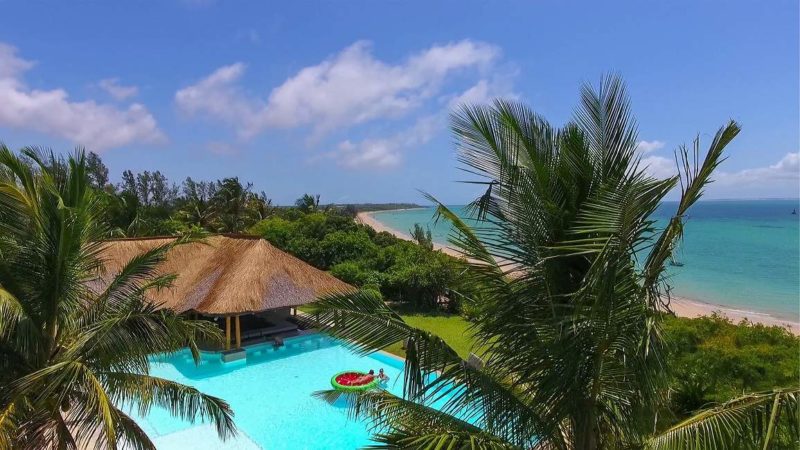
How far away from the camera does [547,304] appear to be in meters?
3.71

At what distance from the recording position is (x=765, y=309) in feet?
86.7

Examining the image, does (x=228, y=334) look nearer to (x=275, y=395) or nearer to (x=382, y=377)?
(x=275, y=395)

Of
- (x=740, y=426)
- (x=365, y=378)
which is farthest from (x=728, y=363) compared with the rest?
(x=365, y=378)

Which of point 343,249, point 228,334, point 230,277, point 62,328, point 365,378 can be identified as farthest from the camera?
point 343,249

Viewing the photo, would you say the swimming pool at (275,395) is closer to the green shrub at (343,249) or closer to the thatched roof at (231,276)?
the thatched roof at (231,276)

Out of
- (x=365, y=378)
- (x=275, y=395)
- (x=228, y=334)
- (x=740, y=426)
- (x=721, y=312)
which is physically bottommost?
(x=721, y=312)

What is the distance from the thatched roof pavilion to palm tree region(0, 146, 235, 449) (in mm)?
8509

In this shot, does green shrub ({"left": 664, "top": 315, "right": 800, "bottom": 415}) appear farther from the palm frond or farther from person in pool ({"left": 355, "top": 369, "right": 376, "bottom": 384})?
person in pool ({"left": 355, "top": 369, "right": 376, "bottom": 384})

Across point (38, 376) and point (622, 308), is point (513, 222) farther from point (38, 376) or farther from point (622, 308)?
point (38, 376)

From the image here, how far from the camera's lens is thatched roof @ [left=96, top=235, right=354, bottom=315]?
1473 centimetres

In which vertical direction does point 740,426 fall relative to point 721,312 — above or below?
above

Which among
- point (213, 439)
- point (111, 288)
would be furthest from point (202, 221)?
point (111, 288)

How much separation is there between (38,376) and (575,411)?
4781 millimetres

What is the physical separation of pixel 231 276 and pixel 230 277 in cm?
5
